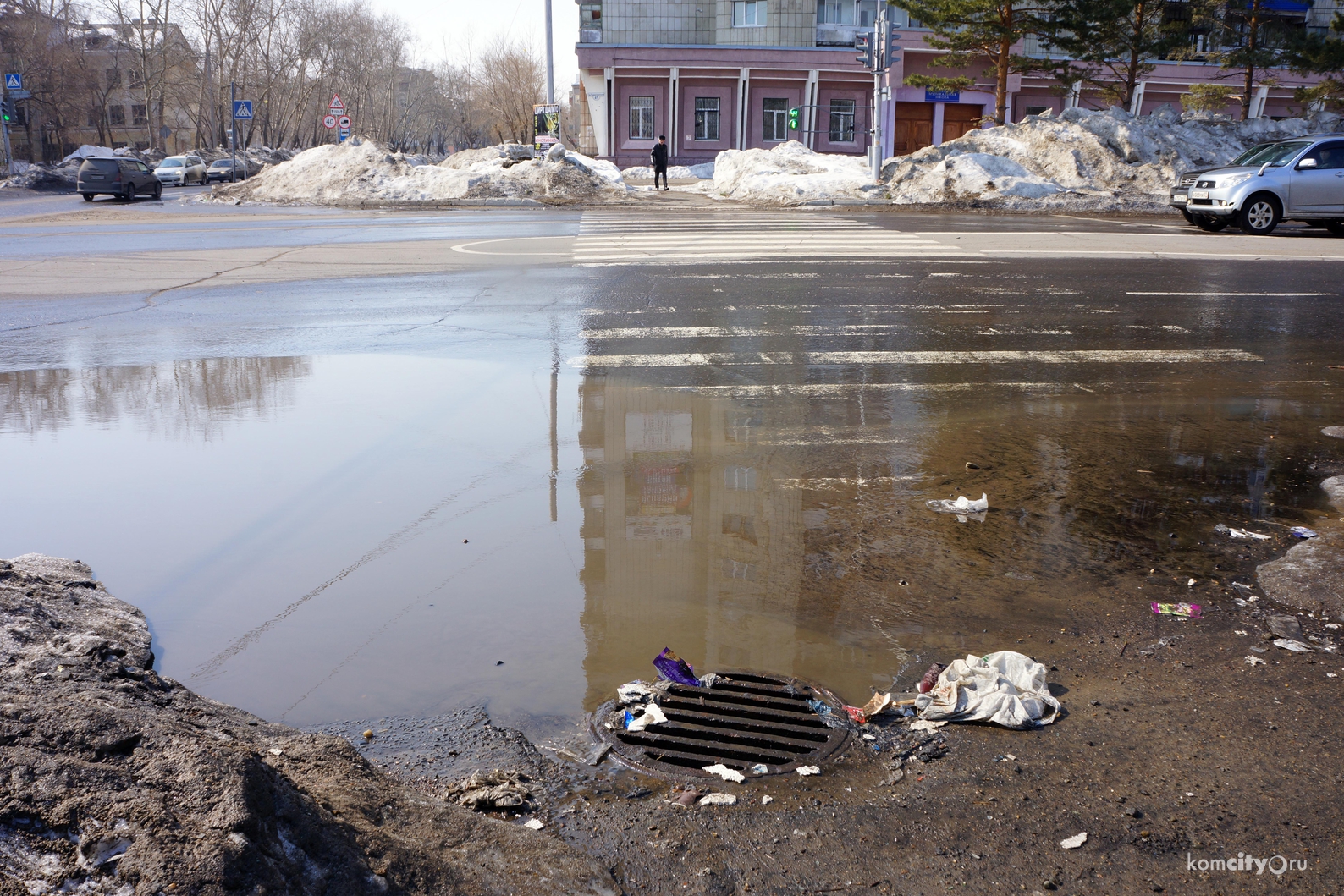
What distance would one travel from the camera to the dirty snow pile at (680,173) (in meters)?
43.7

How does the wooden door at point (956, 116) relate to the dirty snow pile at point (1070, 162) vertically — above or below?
above

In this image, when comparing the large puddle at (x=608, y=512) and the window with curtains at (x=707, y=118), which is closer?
the large puddle at (x=608, y=512)

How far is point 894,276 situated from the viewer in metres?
13.2

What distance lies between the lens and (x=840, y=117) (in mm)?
49688

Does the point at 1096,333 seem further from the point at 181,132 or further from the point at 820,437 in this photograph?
the point at 181,132

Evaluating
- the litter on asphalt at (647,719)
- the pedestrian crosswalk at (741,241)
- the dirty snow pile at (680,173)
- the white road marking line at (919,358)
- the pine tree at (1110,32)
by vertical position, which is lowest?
the litter on asphalt at (647,719)

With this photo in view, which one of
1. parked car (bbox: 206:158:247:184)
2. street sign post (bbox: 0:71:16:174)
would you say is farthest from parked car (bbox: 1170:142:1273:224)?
street sign post (bbox: 0:71:16:174)

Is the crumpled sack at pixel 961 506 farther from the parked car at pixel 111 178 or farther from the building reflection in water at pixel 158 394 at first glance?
the parked car at pixel 111 178

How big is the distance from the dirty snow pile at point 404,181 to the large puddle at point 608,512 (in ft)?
80.6

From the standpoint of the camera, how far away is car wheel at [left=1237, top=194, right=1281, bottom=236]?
19953mm

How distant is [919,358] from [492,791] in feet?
21.5

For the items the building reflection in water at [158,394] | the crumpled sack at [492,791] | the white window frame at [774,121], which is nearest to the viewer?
the crumpled sack at [492,791]

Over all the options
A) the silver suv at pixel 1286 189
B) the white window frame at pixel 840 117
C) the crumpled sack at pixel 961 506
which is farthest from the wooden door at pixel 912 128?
the crumpled sack at pixel 961 506

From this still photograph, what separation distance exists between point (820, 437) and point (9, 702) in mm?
4834
